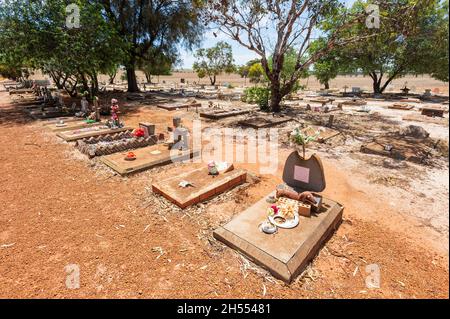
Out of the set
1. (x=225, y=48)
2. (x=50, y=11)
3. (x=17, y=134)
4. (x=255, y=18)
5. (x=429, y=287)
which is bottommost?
(x=429, y=287)

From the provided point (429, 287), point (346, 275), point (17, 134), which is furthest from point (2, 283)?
point (17, 134)

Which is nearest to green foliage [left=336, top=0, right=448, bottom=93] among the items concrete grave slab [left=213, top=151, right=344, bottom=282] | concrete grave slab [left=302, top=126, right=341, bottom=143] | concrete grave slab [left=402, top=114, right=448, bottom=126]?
concrete grave slab [left=402, top=114, right=448, bottom=126]

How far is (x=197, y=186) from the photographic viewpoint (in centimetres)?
557

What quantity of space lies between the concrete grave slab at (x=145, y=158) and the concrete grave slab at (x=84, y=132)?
3071mm

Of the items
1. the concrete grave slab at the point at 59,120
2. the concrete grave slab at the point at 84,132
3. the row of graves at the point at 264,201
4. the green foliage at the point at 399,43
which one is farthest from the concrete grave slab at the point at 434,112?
the concrete grave slab at the point at 59,120

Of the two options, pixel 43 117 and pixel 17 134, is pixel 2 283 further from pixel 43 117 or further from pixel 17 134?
pixel 43 117

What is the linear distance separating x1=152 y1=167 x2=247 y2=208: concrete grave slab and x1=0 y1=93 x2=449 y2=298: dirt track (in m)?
0.25

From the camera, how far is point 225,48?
4800cm

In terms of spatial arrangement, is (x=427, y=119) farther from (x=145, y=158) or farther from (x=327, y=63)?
(x=327, y=63)

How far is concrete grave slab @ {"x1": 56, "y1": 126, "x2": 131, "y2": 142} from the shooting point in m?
9.70

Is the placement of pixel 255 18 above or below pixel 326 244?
above

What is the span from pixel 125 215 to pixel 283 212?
3084 millimetres

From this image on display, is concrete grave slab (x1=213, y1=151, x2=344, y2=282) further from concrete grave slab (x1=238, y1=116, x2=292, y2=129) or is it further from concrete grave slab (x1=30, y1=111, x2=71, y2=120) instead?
concrete grave slab (x1=30, y1=111, x2=71, y2=120)
